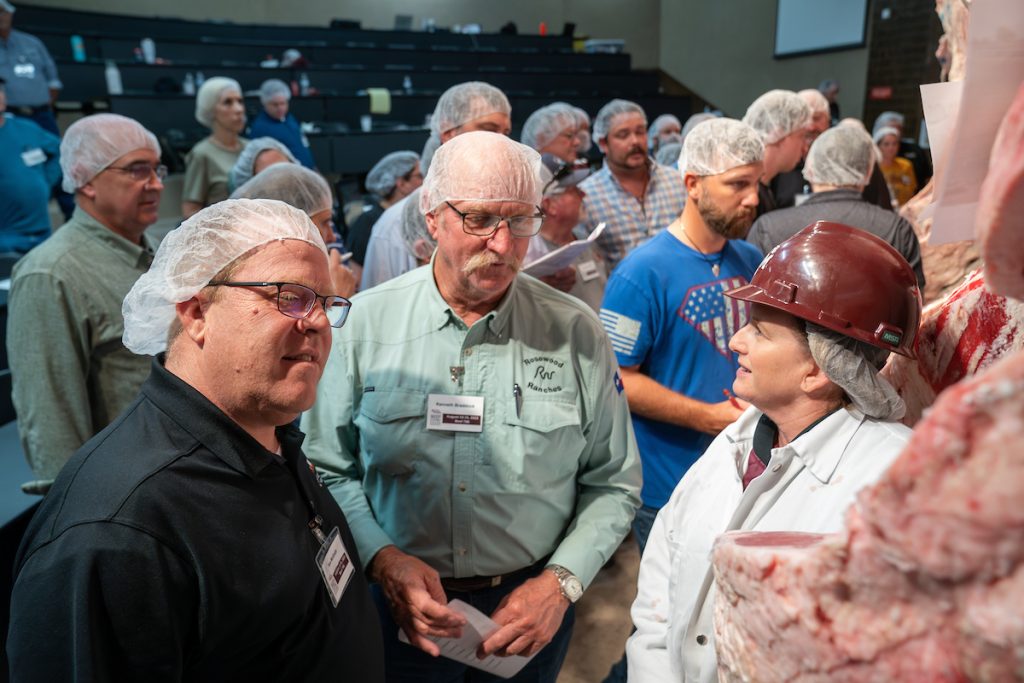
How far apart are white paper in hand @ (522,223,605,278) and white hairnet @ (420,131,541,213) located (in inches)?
32.1

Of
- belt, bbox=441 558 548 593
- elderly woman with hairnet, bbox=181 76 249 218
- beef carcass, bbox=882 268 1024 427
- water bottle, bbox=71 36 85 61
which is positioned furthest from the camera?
water bottle, bbox=71 36 85 61

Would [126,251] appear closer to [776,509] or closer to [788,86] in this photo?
[776,509]

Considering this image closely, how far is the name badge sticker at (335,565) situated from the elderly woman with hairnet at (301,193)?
3.98ft

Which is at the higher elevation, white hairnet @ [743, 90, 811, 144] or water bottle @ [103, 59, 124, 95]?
water bottle @ [103, 59, 124, 95]

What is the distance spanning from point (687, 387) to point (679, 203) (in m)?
1.76

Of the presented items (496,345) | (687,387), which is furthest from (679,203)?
(496,345)

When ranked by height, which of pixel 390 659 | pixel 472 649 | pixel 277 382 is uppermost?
pixel 277 382

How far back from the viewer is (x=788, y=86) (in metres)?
11.5

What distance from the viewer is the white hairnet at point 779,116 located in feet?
12.2

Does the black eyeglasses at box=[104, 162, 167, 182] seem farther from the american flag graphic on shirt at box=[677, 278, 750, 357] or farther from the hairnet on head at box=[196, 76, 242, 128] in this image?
the hairnet on head at box=[196, 76, 242, 128]

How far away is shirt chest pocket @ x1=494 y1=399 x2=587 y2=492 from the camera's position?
1.58 metres

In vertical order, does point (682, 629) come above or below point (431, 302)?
below

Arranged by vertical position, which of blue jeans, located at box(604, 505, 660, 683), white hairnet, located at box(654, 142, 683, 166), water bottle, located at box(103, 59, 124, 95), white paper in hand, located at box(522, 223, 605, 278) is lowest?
blue jeans, located at box(604, 505, 660, 683)

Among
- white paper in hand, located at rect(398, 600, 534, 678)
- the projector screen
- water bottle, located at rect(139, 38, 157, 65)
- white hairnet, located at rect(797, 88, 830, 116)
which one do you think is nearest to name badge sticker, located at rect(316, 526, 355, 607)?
white paper in hand, located at rect(398, 600, 534, 678)
